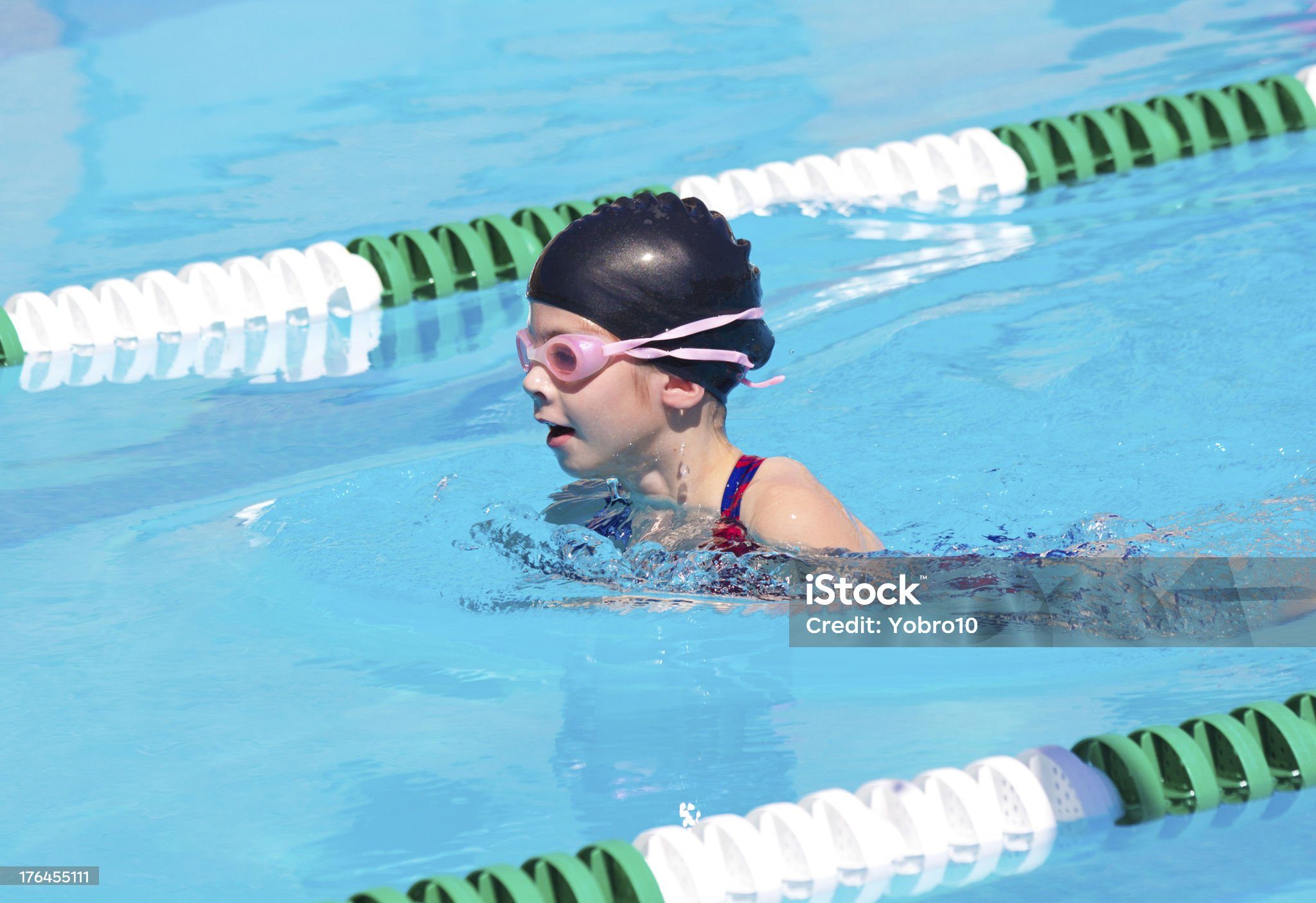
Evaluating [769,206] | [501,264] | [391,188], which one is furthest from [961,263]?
[391,188]

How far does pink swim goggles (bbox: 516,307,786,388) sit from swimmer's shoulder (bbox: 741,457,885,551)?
249 millimetres

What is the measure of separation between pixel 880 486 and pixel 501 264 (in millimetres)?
2215

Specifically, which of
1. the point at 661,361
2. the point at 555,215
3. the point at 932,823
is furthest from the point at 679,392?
the point at 555,215

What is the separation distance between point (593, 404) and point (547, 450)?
4.33 ft

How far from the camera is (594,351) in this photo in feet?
10.6

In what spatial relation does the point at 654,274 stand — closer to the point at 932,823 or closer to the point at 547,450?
the point at 932,823

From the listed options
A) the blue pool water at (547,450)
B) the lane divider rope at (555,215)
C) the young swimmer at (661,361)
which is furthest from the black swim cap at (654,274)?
the lane divider rope at (555,215)

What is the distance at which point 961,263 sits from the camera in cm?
587

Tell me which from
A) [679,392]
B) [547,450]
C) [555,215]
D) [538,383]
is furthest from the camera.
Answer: [555,215]

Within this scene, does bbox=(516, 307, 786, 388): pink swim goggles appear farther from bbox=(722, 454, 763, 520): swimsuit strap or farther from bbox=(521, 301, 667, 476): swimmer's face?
bbox=(722, 454, 763, 520): swimsuit strap

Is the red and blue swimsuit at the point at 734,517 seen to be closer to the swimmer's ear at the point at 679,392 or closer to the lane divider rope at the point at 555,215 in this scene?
the swimmer's ear at the point at 679,392

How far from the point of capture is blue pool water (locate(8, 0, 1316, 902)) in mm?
2828

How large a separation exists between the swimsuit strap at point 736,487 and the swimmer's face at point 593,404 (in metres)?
0.20

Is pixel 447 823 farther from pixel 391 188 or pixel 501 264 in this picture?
pixel 391 188
